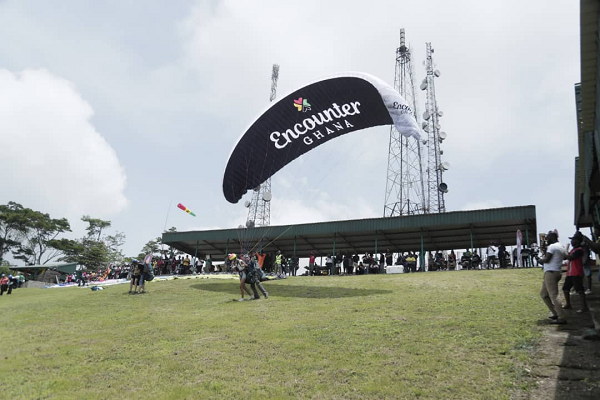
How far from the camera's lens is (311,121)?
16281mm

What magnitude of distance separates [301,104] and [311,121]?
73cm

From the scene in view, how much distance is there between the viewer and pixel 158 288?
1961 cm

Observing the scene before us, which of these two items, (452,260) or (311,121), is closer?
(311,121)

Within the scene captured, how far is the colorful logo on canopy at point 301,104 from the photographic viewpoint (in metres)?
16.1

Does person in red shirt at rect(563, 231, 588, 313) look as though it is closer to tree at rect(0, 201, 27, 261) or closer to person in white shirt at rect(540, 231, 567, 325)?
person in white shirt at rect(540, 231, 567, 325)

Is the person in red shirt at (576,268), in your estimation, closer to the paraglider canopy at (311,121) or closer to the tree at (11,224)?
the paraglider canopy at (311,121)

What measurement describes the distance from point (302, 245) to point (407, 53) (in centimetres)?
1785

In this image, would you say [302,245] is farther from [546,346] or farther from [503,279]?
[546,346]

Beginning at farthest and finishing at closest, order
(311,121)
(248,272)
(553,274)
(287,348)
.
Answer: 1. (311,121)
2. (248,272)
3. (553,274)
4. (287,348)

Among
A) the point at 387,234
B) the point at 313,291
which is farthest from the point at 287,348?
the point at 387,234

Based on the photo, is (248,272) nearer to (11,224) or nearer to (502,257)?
(502,257)

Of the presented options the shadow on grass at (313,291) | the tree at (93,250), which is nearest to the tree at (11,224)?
the tree at (93,250)

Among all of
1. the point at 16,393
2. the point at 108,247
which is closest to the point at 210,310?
the point at 16,393

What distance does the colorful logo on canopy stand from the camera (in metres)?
16.1
